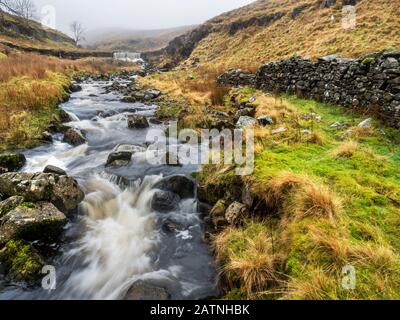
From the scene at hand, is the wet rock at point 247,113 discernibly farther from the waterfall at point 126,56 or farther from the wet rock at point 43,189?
the waterfall at point 126,56

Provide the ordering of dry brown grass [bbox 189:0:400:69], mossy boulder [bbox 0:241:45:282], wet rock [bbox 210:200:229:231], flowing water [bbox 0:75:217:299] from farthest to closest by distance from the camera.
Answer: dry brown grass [bbox 189:0:400:69], wet rock [bbox 210:200:229:231], flowing water [bbox 0:75:217:299], mossy boulder [bbox 0:241:45:282]

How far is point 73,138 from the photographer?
1198cm

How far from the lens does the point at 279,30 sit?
35.6m

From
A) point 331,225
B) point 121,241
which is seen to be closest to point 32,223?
point 121,241

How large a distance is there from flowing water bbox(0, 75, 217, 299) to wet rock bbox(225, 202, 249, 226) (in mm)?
795

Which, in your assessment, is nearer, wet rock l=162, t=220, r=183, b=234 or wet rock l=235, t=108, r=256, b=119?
wet rock l=162, t=220, r=183, b=234

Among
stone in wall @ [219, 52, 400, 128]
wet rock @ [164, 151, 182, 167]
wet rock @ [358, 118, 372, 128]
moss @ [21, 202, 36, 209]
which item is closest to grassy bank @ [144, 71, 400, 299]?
wet rock @ [358, 118, 372, 128]

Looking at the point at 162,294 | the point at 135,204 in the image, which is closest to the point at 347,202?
the point at 162,294

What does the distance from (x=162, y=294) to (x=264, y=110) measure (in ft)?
28.0

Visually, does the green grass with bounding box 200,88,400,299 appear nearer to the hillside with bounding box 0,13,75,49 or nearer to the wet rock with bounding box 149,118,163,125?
the wet rock with bounding box 149,118,163,125

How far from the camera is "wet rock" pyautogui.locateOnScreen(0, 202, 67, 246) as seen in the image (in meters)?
5.77

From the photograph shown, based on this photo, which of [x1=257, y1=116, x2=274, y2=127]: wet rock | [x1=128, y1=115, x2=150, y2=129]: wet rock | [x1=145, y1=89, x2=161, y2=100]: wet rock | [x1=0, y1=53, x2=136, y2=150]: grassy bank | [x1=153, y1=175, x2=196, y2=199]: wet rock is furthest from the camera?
[x1=145, y1=89, x2=161, y2=100]: wet rock
